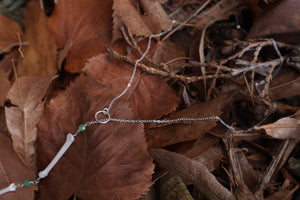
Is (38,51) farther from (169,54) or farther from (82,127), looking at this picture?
(169,54)

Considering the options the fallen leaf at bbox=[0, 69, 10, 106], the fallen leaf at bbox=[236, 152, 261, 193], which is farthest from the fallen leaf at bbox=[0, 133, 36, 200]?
the fallen leaf at bbox=[236, 152, 261, 193]

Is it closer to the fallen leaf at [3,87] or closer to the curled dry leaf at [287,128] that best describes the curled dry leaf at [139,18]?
the fallen leaf at [3,87]

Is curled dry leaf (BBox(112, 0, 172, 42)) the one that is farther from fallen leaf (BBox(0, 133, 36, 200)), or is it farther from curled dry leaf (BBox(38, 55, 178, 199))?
fallen leaf (BBox(0, 133, 36, 200))

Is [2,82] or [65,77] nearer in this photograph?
[2,82]

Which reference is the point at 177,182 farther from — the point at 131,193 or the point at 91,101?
the point at 91,101

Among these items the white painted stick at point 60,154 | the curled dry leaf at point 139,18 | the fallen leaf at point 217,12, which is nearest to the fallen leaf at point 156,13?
the curled dry leaf at point 139,18

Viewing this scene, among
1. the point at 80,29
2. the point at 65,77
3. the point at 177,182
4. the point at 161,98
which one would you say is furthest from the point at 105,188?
the point at 80,29

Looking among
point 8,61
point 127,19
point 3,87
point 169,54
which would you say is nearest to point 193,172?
point 169,54
